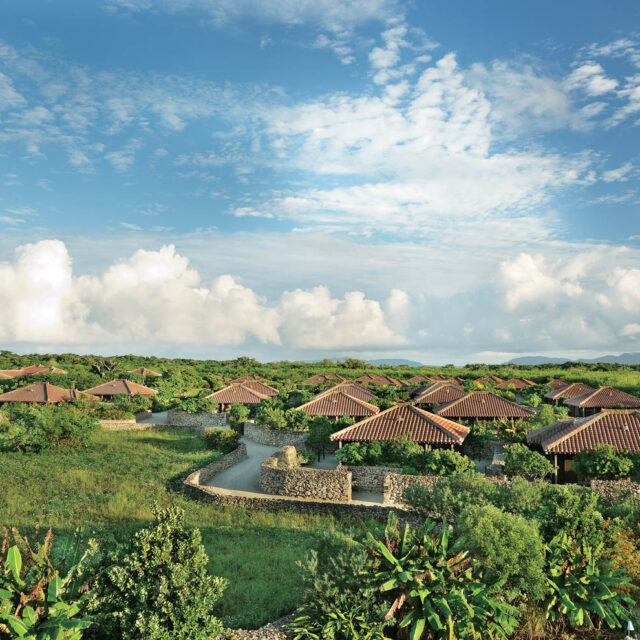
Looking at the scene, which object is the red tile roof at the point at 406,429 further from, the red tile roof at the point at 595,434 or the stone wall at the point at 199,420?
the stone wall at the point at 199,420

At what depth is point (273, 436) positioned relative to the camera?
37.7 m

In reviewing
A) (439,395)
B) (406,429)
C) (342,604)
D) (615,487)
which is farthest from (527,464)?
(439,395)

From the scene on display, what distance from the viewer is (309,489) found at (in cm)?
2427

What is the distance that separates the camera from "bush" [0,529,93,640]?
9.13 meters

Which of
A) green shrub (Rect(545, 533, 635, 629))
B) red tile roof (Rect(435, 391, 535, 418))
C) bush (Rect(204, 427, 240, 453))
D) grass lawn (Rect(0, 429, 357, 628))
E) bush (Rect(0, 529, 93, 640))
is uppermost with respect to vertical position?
red tile roof (Rect(435, 391, 535, 418))

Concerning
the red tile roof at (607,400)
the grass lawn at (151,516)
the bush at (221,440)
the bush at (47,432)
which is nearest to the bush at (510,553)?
the grass lawn at (151,516)

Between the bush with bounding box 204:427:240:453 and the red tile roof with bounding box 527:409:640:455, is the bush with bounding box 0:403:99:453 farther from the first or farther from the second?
the red tile roof with bounding box 527:409:640:455

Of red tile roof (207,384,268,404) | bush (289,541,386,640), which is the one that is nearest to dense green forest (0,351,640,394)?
red tile roof (207,384,268,404)

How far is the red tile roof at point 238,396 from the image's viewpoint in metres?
51.2

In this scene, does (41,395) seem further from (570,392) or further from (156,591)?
(570,392)

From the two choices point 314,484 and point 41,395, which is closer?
point 314,484

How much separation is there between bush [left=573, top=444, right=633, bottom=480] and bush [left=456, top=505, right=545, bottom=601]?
531 inches

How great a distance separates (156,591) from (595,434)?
23873 mm

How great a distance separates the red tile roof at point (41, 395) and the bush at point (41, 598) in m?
46.4
